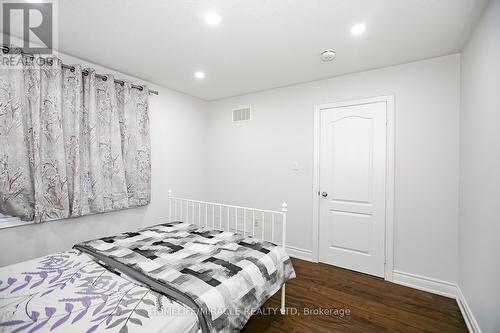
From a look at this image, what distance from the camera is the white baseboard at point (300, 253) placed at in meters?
3.05

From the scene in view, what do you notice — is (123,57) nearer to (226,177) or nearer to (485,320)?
(226,177)

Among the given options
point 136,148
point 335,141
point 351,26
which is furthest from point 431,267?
point 136,148

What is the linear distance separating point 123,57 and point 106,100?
1.75 ft

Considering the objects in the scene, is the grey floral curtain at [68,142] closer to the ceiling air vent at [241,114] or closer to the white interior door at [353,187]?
the ceiling air vent at [241,114]

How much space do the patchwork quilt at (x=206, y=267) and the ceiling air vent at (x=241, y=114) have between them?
79.9 inches

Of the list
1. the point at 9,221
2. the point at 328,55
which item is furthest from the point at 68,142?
the point at 328,55

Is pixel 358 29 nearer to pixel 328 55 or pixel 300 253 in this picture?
pixel 328 55

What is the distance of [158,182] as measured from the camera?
3236 millimetres

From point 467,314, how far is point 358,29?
8.27 ft

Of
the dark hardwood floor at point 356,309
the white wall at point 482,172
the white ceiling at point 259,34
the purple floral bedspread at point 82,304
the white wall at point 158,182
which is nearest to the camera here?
the purple floral bedspread at point 82,304

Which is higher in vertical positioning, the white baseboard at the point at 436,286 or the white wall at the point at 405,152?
the white wall at the point at 405,152

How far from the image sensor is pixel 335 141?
2.86 metres

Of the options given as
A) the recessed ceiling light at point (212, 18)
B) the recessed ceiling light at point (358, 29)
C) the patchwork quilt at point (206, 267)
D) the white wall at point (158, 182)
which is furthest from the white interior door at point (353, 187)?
the white wall at point (158, 182)

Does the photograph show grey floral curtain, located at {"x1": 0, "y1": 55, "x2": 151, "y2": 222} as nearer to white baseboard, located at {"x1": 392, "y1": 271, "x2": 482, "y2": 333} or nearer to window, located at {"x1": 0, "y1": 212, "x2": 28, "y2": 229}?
window, located at {"x1": 0, "y1": 212, "x2": 28, "y2": 229}
